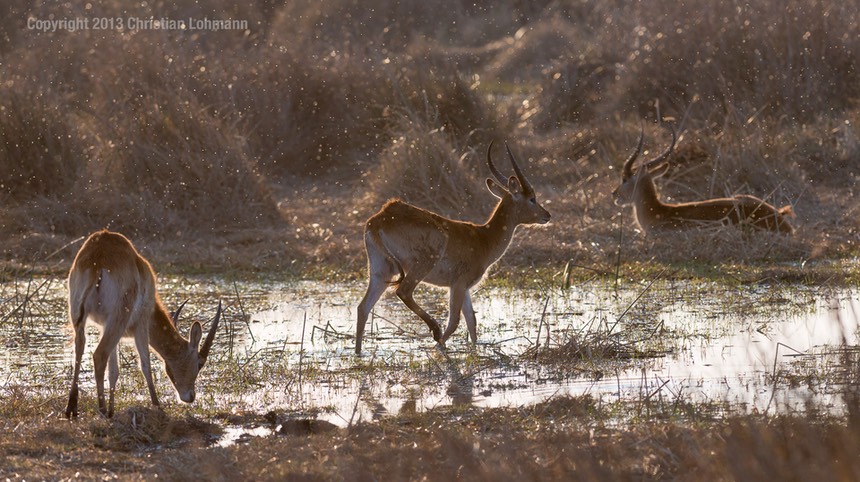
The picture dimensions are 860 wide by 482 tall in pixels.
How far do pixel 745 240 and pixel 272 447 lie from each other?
7.35m

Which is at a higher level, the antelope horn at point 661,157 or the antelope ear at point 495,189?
the antelope horn at point 661,157

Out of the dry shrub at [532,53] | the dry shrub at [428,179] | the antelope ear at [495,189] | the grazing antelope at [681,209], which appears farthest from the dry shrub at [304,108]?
the dry shrub at [532,53]

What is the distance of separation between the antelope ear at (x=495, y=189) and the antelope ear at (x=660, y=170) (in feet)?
12.6

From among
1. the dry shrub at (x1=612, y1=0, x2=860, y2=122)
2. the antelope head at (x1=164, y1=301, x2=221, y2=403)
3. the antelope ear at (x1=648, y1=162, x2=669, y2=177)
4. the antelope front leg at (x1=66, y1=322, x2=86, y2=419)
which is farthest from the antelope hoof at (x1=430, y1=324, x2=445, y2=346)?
the dry shrub at (x1=612, y1=0, x2=860, y2=122)

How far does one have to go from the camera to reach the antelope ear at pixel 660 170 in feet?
44.7

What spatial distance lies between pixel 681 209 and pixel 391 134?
443 cm

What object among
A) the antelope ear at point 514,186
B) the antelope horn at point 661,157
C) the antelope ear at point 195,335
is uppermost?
the antelope horn at point 661,157

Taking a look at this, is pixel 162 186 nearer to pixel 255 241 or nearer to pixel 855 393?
pixel 255 241

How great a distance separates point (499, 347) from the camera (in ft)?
26.9

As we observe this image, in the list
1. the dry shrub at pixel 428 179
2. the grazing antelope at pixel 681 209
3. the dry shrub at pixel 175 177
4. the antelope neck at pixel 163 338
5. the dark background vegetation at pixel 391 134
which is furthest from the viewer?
the dry shrub at pixel 428 179

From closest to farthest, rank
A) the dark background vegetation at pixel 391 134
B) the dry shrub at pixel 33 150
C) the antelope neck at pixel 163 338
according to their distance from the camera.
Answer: the antelope neck at pixel 163 338, the dark background vegetation at pixel 391 134, the dry shrub at pixel 33 150

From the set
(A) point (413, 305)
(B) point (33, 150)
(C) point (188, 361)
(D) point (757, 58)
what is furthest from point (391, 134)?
(C) point (188, 361)

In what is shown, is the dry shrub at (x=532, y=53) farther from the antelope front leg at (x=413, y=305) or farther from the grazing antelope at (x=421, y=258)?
A: the antelope front leg at (x=413, y=305)

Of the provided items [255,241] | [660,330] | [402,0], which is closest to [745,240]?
[660,330]
